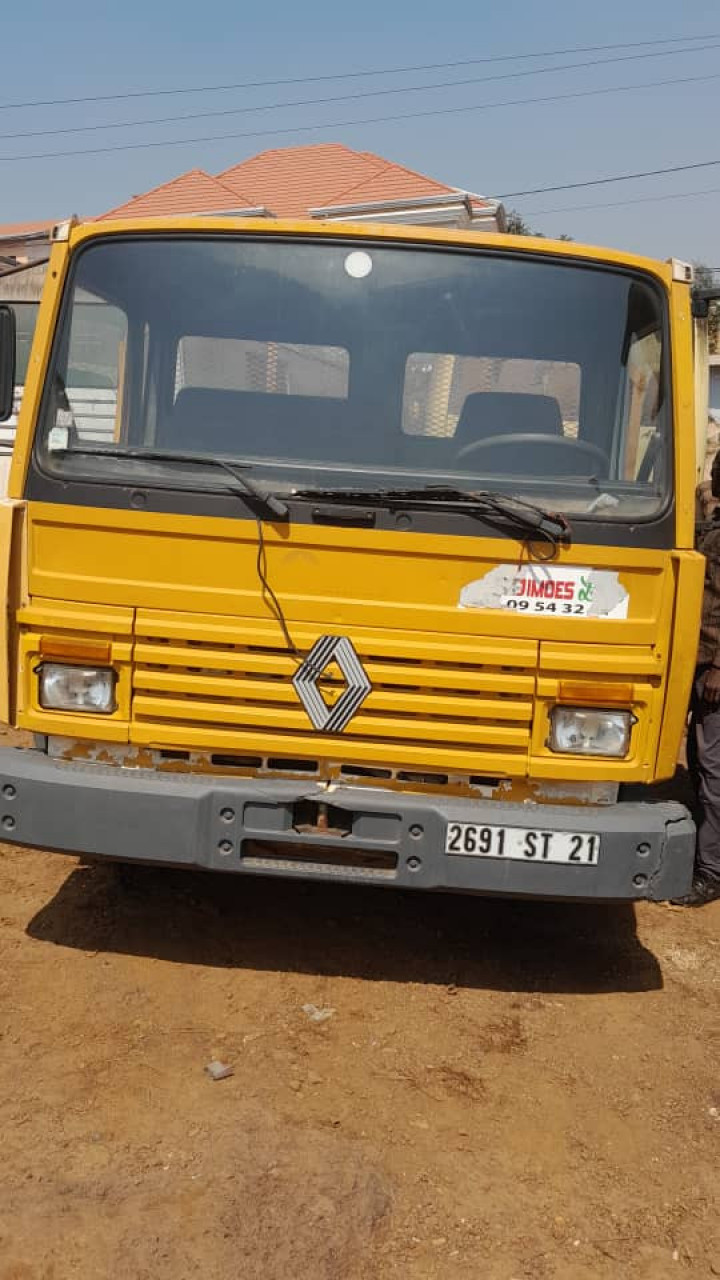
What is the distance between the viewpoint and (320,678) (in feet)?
12.4

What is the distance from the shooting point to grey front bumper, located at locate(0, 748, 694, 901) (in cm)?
374

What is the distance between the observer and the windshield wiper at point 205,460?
3678mm

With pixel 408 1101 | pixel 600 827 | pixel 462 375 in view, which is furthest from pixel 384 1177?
pixel 462 375

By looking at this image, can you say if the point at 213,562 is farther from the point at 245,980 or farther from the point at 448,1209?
the point at 448,1209

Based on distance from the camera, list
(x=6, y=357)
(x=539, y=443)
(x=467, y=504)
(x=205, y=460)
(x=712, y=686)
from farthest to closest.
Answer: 1. (x=712, y=686)
2. (x=6, y=357)
3. (x=539, y=443)
4. (x=205, y=460)
5. (x=467, y=504)

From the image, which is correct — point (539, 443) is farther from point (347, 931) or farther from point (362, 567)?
point (347, 931)

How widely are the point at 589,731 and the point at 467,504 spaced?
0.82 meters

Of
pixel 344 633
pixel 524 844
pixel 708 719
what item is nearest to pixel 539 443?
pixel 344 633

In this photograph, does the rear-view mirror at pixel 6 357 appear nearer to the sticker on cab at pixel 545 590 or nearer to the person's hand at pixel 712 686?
the sticker on cab at pixel 545 590

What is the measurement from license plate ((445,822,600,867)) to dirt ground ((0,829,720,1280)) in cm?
60

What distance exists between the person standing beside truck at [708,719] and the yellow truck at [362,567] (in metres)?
1.20

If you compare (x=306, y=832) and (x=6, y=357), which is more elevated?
(x=6, y=357)

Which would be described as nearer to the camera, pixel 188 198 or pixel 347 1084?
pixel 347 1084

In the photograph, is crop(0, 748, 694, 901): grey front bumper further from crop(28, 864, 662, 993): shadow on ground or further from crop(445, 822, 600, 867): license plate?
crop(28, 864, 662, 993): shadow on ground
